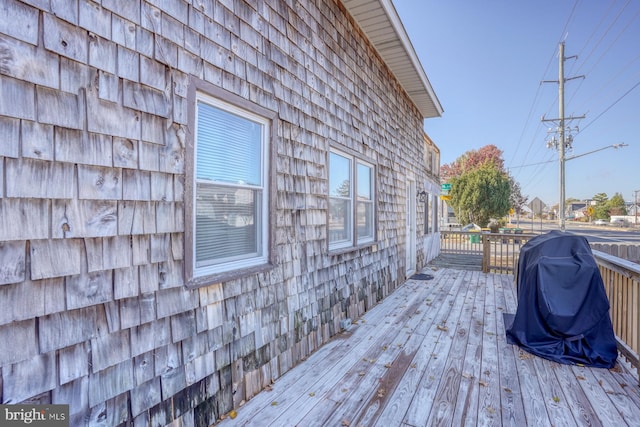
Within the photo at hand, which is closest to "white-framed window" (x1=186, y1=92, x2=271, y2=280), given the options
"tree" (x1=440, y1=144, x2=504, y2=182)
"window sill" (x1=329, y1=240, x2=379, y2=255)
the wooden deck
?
the wooden deck

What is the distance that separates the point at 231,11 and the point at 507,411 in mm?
3520

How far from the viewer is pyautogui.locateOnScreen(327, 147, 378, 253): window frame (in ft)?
12.4

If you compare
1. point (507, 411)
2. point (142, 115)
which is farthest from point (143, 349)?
point (507, 411)

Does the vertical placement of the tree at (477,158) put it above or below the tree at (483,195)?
above

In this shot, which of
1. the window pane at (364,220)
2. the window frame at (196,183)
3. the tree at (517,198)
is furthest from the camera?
the tree at (517,198)

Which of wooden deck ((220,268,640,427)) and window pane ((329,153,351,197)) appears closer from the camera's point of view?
wooden deck ((220,268,640,427))

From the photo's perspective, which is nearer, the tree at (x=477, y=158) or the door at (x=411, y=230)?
the door at (x=411, y=230)

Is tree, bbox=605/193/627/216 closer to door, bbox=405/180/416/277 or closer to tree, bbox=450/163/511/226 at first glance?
tree, bbox=450/163/511/226

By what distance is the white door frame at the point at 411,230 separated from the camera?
700cm

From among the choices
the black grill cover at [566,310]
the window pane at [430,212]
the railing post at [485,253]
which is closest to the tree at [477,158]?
the window pane at [430,212]

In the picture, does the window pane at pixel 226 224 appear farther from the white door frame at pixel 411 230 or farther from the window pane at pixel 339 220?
the white door frame at pixel 411 230

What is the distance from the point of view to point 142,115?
1657 millimetres

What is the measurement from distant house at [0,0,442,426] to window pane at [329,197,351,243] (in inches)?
13.5

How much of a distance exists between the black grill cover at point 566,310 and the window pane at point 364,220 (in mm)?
2109
